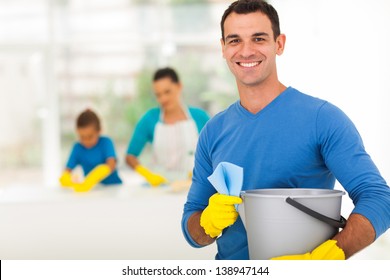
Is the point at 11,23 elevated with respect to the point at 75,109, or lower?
elevated

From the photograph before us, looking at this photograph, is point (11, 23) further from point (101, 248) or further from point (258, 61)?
point (258, 61)

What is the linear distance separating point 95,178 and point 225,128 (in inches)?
60.6

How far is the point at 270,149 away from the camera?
134 cm

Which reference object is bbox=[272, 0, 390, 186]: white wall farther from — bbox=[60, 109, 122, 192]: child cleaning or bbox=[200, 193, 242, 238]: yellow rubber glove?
bbox=[200, 193, 242, 238]: yellow rubber glove

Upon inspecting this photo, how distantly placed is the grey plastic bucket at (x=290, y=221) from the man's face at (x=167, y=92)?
244 cm

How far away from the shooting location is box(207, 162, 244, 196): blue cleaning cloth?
1.18 m

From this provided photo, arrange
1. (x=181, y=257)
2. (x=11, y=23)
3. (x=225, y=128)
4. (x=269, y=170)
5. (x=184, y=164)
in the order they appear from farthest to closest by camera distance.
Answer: (x=11, y=23) < (x=184, y=164) < (x=181, y=257) < (x=225, y=128) < (x=269, y=170)

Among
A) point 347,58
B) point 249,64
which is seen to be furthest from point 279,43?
point 347,58

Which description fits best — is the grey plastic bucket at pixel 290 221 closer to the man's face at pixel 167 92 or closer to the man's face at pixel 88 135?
the man's face at pixel 167 92

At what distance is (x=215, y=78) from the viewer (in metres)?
6.21

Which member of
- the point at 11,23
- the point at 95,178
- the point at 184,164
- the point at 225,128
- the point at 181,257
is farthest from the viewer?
the point at 11,23

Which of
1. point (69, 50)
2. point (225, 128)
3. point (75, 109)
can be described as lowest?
point (225, 128)

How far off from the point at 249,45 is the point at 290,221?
43 cm
